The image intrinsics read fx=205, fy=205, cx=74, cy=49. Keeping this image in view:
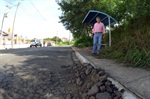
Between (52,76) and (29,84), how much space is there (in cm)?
91

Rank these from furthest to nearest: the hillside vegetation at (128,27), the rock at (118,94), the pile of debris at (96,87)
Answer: the hillside vegetation at (128,27) → the pile of debris at (96,87) → the rock at (118,94)

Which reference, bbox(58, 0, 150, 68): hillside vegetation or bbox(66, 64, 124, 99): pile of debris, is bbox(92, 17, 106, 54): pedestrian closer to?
bbox(58, 0, 150, 68): hillside vegetation

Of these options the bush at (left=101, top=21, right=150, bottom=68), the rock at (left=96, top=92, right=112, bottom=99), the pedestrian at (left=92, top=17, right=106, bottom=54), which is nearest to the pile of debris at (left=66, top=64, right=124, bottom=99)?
the rock at (left=96, top=92, right=112, bottom=99)

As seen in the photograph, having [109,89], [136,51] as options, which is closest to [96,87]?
[109,89]

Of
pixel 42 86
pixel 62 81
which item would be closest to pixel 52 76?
pixel 62 81

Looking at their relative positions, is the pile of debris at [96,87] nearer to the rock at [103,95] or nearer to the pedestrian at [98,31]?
the rock at [103,95]

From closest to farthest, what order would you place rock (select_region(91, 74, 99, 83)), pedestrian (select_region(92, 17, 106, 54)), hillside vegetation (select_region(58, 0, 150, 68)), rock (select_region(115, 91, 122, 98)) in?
rock (select_region(115, 91, 122, 98)) < rock (select_region(91, 74, 99, 83)) < hillside vegetation (select_region(58, 0, 150, 68)) < pedestrian (select_region(92, 17, 106, 54))

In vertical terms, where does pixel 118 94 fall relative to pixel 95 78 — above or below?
below

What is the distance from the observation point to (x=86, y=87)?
14.2ft

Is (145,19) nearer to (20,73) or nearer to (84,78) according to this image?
(84,78)

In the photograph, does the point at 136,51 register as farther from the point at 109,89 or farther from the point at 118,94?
the point at 118,94

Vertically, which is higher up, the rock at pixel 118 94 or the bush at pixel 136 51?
the bush at pixel 136 51

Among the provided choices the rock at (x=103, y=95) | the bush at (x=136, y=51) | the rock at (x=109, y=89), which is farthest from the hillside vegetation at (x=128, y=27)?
the rock at (x=103, y=95)

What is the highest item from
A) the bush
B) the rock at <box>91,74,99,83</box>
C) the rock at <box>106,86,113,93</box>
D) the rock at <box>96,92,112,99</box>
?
the bush
